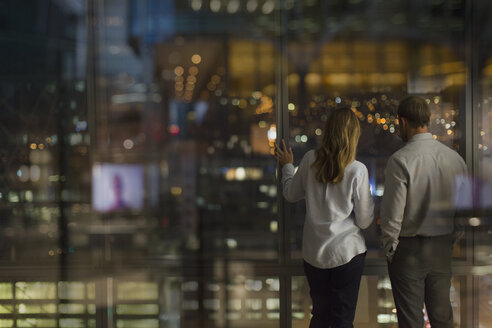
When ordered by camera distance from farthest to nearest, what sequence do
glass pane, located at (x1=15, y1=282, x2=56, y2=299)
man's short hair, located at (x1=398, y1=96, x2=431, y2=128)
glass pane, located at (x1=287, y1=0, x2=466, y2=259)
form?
glass pane, located at (x1=15, y1=282, x2=56, y2=299)
glass pane, located at (x1=287, y1=0, x2=466, y2=259)
man's short hair, located at (x1=398, y1=96, x2=431, y2=128)

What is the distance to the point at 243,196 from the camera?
328cm

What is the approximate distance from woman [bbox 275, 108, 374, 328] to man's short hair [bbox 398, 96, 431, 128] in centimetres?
30

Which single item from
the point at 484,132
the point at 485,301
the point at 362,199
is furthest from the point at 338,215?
the point at 485,301

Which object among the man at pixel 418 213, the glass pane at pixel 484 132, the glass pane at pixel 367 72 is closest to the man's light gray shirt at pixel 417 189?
the man at pixel 418 213

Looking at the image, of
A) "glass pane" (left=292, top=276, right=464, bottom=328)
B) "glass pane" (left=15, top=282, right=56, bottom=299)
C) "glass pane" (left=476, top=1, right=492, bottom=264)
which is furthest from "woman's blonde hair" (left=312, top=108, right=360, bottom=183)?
"glass pane" (left=15, top=282, right=56, bottom=299)

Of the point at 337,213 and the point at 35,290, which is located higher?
the point at 337,213

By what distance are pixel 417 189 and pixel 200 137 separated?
139 centimetres

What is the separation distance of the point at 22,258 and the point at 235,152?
1.59m

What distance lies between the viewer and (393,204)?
2.55 metres

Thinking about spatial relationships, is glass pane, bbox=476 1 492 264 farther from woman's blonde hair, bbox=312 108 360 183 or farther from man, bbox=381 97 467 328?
woman's blonde hair, bbox=312 108 360 183

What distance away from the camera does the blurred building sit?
10.7 ft

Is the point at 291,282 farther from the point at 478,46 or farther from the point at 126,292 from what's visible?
the point at 478,46

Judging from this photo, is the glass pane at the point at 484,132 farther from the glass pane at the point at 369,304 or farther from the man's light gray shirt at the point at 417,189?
the man's light gray shirt at the point at 417,189

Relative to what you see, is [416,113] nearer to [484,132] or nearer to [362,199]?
[362,199]
